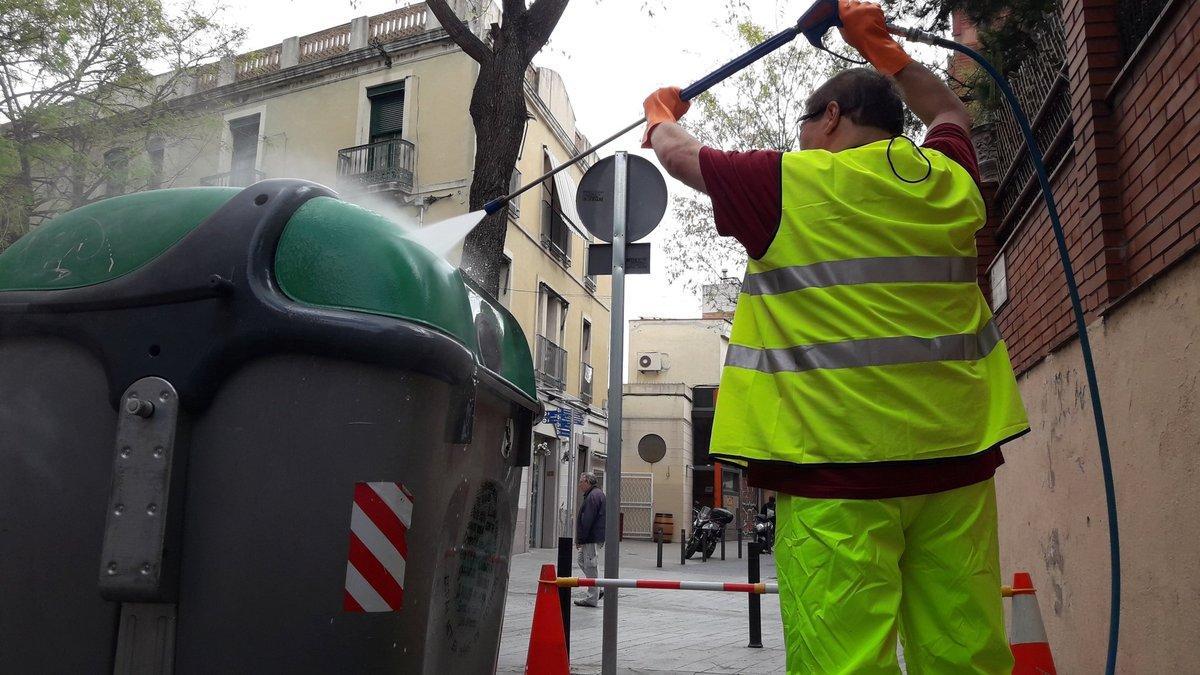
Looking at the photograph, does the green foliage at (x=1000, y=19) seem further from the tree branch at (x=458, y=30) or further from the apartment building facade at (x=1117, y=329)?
the tree branch at (x=458, y=30)

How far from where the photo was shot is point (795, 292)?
1.95 meters

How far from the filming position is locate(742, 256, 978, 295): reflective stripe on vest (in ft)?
6.28

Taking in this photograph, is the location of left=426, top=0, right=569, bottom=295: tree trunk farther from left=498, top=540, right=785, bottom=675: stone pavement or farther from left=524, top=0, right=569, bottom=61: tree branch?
left=498, top=540, right=785, bottom=675: stone pavement

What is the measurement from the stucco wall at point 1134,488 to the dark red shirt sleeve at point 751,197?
196 cm

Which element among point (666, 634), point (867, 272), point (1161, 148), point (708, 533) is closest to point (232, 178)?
point (708, 533)

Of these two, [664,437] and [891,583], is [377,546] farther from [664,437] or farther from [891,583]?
[664,437]

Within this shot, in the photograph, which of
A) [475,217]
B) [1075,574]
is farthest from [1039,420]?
[475,217]

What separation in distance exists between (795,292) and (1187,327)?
2.01 m

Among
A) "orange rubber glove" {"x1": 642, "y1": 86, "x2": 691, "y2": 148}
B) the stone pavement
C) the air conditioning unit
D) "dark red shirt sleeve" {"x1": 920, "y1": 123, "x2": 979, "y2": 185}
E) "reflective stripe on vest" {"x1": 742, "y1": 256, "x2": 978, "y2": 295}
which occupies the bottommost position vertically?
the stone pavement

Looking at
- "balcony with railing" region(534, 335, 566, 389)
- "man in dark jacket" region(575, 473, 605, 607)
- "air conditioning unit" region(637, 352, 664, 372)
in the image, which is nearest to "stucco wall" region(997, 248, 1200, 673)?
"man in dark jacket" region(575, 473, 605, 607)

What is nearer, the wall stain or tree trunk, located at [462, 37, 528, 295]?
the wall stain

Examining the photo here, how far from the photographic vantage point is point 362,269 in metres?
2.66

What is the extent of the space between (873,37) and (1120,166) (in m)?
2.38

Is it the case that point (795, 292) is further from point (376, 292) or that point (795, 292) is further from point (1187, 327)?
point (1187, 327)
